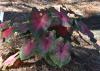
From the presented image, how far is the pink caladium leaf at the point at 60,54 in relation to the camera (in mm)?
3365

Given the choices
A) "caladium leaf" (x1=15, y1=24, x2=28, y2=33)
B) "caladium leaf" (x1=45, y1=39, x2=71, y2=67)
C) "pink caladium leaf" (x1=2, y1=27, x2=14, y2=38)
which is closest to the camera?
"caladium leaf" (x1=45, y1=39, x2=71, y2=67)

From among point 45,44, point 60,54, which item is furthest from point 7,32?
point 60,54

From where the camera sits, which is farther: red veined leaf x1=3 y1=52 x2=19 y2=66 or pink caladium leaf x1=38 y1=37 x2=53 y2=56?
red veined leaf x1=3 y1=52 x2=19 y2=66

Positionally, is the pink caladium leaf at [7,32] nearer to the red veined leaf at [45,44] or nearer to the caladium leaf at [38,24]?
the caladium leaf at [38,24]

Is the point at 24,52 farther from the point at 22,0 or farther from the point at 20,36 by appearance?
the point at 22,0

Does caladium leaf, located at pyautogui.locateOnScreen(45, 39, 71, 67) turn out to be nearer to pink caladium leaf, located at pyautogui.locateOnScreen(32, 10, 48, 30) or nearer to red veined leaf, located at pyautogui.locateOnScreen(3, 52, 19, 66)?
pink caladium leaf, located at pyautogui.locateOnScreen(32, 10, 48, 30)

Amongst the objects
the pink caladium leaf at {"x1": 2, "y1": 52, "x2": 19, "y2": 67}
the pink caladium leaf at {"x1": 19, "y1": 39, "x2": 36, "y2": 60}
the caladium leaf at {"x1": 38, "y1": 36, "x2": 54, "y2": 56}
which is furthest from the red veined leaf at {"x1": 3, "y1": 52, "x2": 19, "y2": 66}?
the caladium leaf at {"x1": 38, "y1": 36, "x2": 54, "y2": 56}

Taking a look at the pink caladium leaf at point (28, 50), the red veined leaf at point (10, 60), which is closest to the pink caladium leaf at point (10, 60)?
the red veined leaf at point (10, 60)

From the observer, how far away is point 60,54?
11.2 feet

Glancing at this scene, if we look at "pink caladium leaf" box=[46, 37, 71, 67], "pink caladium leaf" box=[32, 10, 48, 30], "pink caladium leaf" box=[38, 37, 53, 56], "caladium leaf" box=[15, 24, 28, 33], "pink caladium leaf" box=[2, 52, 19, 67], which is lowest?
"pink caladium leaf" box=[2, 52, 19, 67]

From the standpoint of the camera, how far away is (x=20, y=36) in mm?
3924

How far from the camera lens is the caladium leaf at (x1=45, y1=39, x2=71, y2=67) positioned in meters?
3.37

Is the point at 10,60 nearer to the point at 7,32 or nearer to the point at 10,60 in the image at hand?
the point at 10,60

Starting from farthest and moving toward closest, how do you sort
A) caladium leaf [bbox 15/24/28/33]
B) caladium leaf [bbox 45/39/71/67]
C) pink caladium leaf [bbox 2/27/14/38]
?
pink caladium leaf [bbox 2/27/14/38] → caladium leaf [bbox 15/24/28/33] → caladium leaf [bbox 45/39/71/67]
